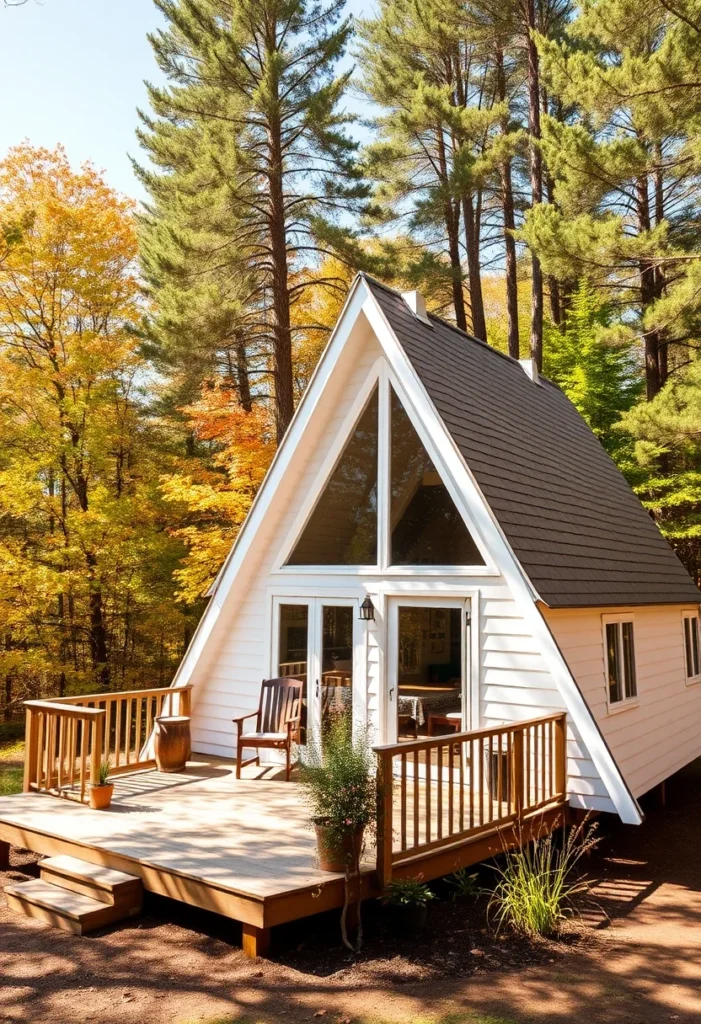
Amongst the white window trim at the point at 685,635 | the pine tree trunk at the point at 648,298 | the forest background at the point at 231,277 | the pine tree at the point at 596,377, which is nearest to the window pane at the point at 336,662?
the white window trim at the point at 685,635

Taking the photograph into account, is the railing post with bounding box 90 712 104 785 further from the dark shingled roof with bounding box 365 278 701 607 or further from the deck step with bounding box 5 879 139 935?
the dark shingled roof with bounding box 365 278 701 607

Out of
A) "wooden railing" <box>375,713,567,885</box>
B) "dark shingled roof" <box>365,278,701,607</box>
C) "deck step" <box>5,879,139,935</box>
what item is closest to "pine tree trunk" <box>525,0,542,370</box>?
"dark shingled roof" <box>365,278,701,607</box>

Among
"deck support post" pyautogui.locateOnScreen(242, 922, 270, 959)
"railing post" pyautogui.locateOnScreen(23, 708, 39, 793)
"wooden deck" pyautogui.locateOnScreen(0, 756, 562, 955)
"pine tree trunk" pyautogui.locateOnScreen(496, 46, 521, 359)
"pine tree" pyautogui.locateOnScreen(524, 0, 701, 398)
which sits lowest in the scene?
"deck support post" pyautogui.locateOnScreen(242, 922, 270, 959)

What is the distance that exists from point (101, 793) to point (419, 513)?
161 inches

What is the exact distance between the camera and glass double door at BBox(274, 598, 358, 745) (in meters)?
8.76

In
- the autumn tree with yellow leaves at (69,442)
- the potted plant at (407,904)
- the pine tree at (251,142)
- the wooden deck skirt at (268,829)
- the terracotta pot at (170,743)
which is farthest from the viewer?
the pine tree at (251,142)

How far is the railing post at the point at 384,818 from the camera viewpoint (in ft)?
18.2

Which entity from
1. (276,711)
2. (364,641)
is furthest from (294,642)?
(364,641)

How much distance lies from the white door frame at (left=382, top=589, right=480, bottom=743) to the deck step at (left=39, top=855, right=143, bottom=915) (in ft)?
10.3

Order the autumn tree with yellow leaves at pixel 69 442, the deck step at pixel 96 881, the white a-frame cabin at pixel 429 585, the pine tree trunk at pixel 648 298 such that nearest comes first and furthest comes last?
the deck step at pixel 96 881
the white a-frame cabin at pixel 429 585
the autumn tree with yellow leaves at pixel 69 442
the pine tree trunk at pixel 648 298

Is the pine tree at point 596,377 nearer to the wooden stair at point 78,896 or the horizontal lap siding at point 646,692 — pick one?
the horizontal lap siding at point 646,692

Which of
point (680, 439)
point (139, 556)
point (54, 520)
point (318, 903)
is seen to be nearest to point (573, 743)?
point (318, 903)

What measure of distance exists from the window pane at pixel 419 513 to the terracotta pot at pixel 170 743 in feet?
9.95

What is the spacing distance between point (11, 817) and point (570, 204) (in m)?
14.0
